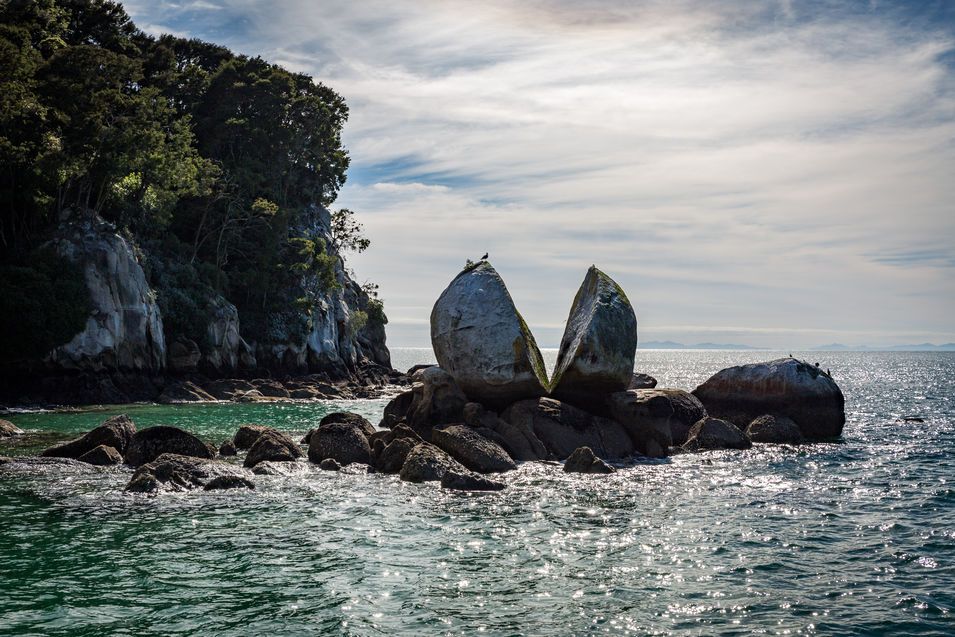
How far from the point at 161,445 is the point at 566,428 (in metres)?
12.4

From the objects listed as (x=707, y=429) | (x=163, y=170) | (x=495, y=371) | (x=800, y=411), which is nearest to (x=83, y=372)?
(x=163, y=170)

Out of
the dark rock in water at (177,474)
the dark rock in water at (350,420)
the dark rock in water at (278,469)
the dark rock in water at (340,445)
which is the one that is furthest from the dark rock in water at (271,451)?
the dark rock in water at (177,474)

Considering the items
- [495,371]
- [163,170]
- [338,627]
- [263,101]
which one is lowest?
[338,627]

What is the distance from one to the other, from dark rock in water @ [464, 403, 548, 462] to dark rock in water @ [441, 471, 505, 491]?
15.1 ft

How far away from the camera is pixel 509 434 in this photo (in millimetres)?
25094

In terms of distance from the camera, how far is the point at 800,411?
31.6 m

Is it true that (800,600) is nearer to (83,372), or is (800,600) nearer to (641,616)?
(641,616)

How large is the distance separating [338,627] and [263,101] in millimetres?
62527

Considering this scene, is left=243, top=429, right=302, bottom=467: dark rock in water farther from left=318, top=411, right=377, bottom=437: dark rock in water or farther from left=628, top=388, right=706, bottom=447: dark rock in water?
left=628, top=388, right=706, bottom=447: dark rock in water

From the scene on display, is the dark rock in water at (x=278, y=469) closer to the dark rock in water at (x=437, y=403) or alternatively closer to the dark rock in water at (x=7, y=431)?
the dark rock in water at (x=437, y=403)

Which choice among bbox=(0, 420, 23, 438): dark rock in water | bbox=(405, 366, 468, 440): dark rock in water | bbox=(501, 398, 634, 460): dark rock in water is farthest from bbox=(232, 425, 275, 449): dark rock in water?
bbox=(0, 420, 23, 438): dark rock in water

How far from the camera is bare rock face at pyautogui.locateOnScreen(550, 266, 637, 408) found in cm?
2644

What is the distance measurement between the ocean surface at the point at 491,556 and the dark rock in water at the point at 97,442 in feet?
8.86

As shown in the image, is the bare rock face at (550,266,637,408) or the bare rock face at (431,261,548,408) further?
the bare rock face at (550,266,637,408)
